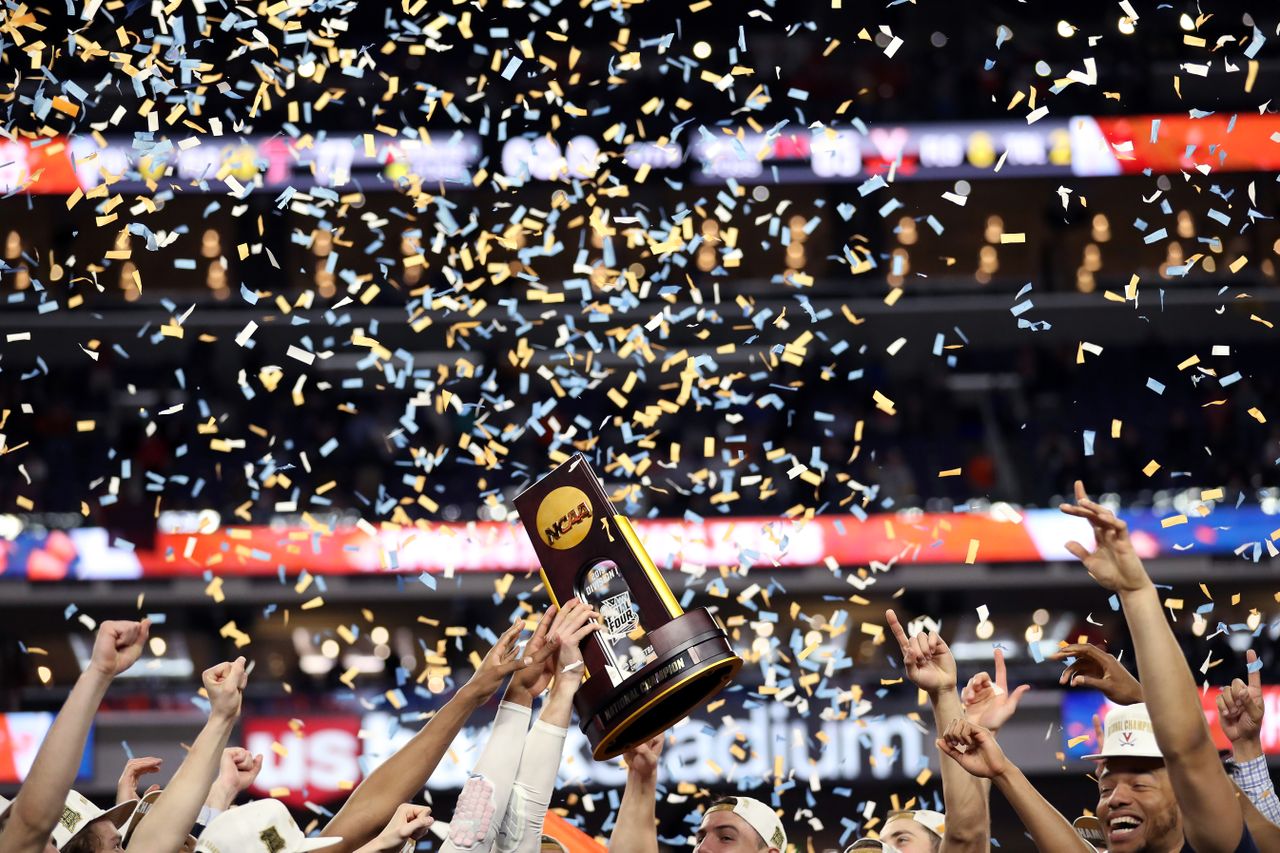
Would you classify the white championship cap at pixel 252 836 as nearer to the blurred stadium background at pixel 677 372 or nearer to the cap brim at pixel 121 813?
the cap brim at pixel 121 813

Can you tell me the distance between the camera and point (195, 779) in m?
3.27

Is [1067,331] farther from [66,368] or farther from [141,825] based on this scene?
[141,825]

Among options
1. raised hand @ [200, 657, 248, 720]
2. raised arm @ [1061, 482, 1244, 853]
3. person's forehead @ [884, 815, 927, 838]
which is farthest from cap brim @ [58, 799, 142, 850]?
raised arm @ [1061, 482, 1244, 853]

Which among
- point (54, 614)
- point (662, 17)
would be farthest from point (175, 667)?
point (662, 17)

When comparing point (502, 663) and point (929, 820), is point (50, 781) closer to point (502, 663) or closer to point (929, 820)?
point (502, 663)

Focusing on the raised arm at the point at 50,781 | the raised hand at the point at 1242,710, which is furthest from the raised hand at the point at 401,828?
the raised hand at the point at 1242,710

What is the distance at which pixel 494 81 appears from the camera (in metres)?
20.8

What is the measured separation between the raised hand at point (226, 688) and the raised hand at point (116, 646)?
172mm

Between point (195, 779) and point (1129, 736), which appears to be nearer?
point (195, 779)

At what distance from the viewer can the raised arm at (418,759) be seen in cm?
347

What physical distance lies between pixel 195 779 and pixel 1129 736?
212 cm

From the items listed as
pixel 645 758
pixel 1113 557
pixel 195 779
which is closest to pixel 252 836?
pixel 195 779

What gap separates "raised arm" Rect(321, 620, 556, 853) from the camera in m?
3.47

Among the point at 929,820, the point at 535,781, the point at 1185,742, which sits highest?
the point at 1185,742
